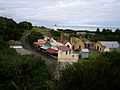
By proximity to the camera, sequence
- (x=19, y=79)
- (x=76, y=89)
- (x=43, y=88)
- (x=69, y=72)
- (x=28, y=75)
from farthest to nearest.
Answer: (x=28, y=75)
(x=19, y=79)
(x=43, y=88)
(x=69, y=72)
(x=76, y=89)

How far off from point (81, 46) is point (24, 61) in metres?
17.1

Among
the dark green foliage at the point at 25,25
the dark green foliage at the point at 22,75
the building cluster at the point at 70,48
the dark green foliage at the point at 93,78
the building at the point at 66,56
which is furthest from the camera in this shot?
the dark green foliage at the point at 25,25

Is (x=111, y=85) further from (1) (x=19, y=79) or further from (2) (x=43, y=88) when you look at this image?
(1) (x=19, y=79)

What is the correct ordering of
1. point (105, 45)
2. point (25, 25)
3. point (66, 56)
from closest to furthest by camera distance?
1. point (66, 56)
2. point (105, 45)
3. point (25, 25)

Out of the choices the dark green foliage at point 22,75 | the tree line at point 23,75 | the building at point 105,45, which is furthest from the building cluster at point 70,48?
the dark green foliage at point 22,75

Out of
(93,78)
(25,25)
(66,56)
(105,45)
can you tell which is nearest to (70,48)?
(66,56)

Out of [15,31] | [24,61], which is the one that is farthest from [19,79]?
[15,31]

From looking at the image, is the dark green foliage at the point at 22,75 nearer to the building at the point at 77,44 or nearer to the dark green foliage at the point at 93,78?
the dark green foliage at the point at 93,78

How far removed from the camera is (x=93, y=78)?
31.4 feet

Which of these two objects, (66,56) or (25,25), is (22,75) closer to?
(66,56)

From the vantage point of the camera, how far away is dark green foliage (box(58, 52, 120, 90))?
30.3ft

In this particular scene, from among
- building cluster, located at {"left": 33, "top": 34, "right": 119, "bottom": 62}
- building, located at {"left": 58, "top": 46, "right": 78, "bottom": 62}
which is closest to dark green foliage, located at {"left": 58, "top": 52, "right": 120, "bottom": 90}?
building cluster, located at {"left": 33, "top": 34, "right": 119, "bottom": 62}

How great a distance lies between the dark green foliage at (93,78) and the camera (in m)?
9.23

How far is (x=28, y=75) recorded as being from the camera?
15984 mm
